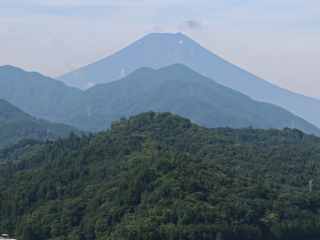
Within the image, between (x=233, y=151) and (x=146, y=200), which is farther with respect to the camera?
(x=233, y=151)

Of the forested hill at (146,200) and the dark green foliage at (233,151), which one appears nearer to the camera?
the forested hill at (146,200)

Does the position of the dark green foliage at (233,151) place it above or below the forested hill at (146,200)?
above

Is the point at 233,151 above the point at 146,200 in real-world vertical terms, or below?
above

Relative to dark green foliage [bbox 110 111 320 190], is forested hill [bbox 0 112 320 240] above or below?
below

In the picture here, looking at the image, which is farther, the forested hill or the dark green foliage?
the dark green foliage

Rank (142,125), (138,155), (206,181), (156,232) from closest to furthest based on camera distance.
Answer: (156,232), (206,181), (138,155), (142,125)

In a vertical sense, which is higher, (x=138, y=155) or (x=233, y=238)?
(x=138, y=155)

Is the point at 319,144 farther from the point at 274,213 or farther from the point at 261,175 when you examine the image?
the point at 274,213

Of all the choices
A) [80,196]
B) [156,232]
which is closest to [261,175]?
[80,196]
